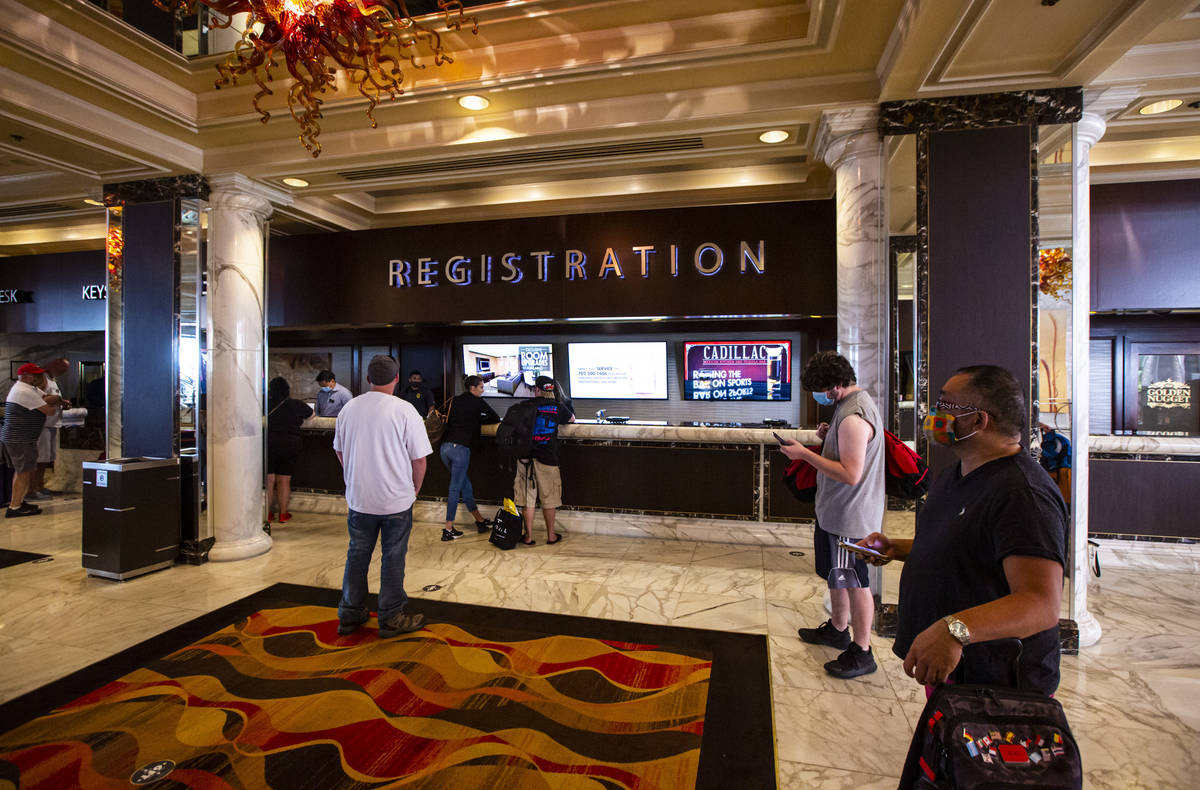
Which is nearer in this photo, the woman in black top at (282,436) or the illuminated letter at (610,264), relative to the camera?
Result: the illuminated letter at (610,264)

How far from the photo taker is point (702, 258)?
18.4 ft

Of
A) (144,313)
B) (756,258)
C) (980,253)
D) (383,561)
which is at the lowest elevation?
(383,561)

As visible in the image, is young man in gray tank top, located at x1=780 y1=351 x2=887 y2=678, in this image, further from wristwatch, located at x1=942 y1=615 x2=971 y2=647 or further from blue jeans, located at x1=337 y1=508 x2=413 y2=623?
blue jeans, located at x1=337 y1=508 x2=413 y2=623

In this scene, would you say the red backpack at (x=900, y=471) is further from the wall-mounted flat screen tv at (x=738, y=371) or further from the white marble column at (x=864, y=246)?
the wall-mounted flat screen tv at (x=738, y=371)

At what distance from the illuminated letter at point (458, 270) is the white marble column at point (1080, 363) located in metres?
5.03

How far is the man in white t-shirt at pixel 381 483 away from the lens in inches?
129

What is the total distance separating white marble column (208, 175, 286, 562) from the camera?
4.91m

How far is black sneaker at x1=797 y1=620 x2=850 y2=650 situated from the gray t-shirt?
2.44ft

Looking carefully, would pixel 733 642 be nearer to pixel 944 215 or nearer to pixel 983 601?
pixel 983 601

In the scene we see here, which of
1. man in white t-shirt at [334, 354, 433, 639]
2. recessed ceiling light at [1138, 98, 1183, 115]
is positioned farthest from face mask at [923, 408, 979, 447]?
recessed ceiling light at [1138, 98, 1183, 115]

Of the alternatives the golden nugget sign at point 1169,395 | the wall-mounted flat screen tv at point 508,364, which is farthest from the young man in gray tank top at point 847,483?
the golden nugget sign at point 1169,395

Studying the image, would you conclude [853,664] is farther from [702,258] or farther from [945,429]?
[702,258]

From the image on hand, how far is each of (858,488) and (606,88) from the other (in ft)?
9.53

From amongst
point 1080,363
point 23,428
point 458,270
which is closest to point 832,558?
point 1080,363
